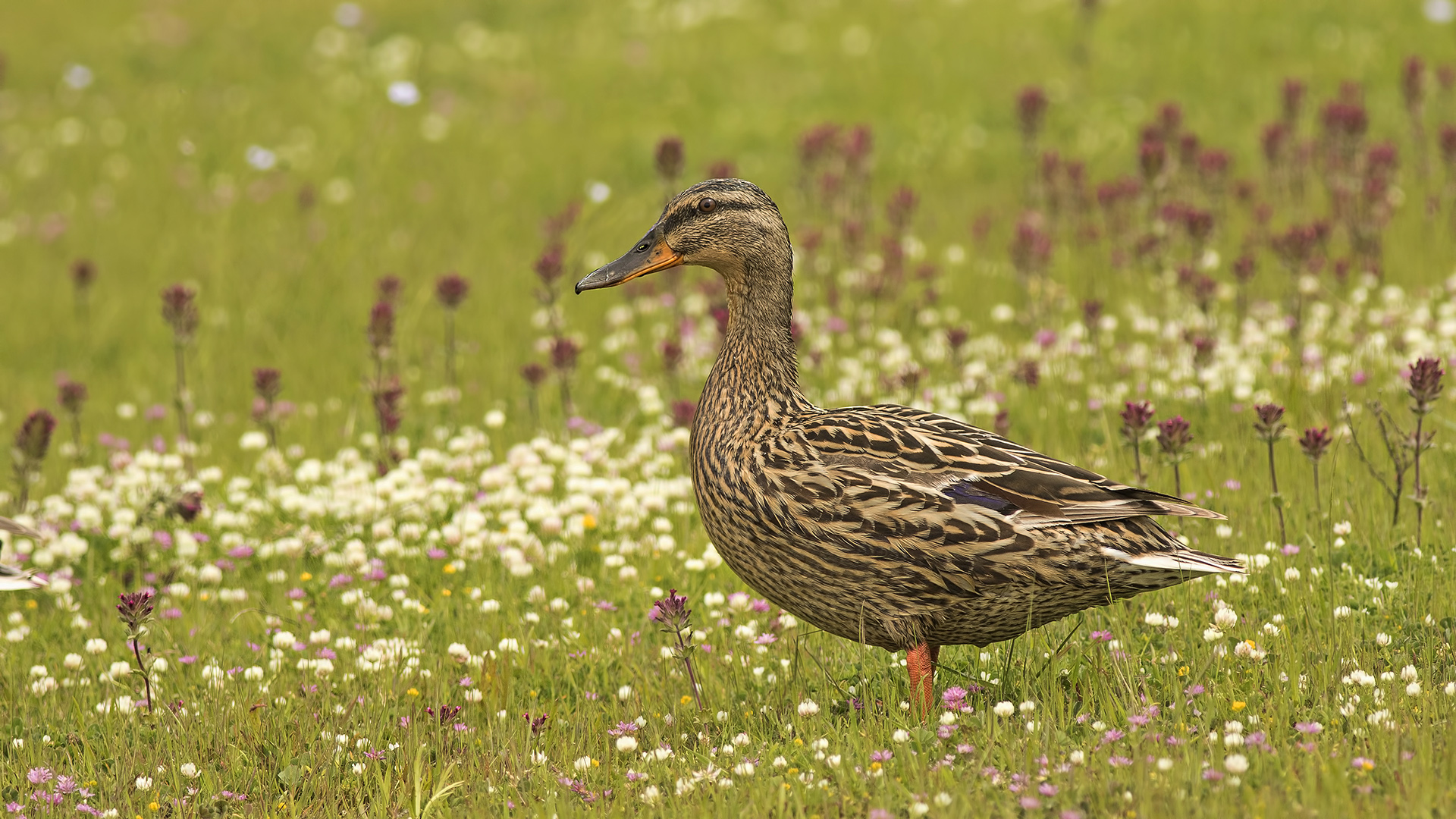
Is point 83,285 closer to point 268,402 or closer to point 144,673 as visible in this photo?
point 268,402

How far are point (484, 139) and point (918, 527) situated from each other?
42.6 ft

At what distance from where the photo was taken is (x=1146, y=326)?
943cm

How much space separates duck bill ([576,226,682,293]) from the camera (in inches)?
224

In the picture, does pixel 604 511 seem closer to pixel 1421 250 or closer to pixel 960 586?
pixel 960 586

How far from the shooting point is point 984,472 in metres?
4.98

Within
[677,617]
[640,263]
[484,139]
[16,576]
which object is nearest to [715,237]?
[640,263]

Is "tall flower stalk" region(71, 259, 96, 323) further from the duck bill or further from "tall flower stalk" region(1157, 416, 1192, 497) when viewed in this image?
"tall flower stalk" region(1157, 416, 1192, 497)

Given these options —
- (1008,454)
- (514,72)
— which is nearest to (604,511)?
(1008,454)

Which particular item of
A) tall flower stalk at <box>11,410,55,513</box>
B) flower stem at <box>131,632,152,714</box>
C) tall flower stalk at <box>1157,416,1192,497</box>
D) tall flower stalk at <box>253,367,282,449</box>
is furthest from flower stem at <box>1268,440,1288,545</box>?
tall flower stalk at <box>11,410,55,513</box>

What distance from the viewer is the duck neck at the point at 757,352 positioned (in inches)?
219

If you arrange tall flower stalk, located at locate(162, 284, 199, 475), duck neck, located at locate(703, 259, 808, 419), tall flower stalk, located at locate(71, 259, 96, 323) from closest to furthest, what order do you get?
1. duck neck, located at locate(703, 259, 808, 419)
2. tall flower stalk, located at locate(162, 284, 199, 475)
3. tall flower stalk, located at locate(71, 259, 96, 323)

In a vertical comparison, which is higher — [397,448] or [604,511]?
[397,448]

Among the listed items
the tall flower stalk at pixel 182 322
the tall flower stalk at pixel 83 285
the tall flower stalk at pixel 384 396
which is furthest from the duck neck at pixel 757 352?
the tall flower stalk at pixel 83 285

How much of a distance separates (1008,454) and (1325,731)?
1.47 m
